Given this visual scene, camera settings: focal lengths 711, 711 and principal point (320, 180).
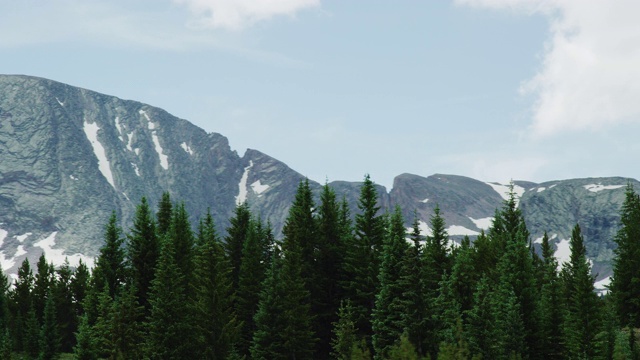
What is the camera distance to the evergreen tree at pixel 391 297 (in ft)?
163

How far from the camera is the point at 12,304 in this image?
333 feet

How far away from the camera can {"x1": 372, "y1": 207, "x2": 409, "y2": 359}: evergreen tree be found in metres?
49.6

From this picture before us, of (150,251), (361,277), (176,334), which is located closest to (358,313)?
(361,277)

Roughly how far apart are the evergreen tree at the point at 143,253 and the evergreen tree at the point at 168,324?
461 inches

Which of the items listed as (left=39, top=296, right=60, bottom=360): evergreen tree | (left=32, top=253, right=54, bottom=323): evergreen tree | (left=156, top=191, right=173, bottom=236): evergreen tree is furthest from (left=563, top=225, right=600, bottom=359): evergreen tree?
(left=32, top=253, right=54, bottom=323): evergreen tree

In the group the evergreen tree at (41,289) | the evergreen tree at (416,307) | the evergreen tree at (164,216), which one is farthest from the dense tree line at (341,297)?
the evergreen tree at (41,289)

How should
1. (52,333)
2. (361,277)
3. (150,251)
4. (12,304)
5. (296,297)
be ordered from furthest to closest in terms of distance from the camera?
(12,304) → (52,333) → (150,251) → (361,277) → (296,297)

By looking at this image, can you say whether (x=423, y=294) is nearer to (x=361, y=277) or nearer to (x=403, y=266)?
(x=403, y=266)

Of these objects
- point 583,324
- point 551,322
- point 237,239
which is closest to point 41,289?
point 237,239

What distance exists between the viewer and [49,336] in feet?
253

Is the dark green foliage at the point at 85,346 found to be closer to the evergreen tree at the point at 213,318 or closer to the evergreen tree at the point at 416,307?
the evergreen tree at the point at 213,318

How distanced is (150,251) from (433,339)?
3030 centimetres

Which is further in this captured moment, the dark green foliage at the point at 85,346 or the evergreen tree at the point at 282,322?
the dark green foliage at the point at 85,346

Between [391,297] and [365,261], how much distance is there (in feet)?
32.0
